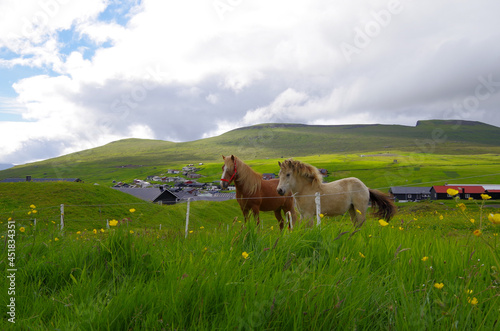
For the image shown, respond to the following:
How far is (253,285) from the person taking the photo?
220 cm

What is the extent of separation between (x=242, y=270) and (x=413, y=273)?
1.58 meters

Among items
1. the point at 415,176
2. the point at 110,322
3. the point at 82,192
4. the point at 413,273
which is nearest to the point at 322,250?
the point at 413,273

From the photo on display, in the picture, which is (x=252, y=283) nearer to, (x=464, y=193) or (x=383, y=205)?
(x=383, y=205)

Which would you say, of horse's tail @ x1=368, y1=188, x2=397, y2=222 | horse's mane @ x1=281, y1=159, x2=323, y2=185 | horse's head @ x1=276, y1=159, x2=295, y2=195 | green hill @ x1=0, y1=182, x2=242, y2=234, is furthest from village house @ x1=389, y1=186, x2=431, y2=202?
horse's head @ x1=276, y1=159, x2=295, y2=195

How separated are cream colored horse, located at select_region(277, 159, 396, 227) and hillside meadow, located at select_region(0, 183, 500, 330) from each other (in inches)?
193

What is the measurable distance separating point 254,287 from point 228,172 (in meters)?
7.97

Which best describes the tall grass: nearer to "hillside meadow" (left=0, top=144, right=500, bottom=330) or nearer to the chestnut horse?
"hillside meadow" (left=0, top=144, right=500, bottom=330)

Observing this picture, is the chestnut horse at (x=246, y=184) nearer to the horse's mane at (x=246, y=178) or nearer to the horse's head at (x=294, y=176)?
the horse's mane at (x=246, y=178)

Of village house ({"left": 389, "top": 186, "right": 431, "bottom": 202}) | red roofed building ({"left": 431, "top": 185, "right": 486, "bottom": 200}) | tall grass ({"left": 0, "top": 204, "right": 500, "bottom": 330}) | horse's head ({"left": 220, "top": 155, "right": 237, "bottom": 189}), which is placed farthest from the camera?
village house ({"left": 389, "top": 186, "right": 431, "bottom": 202})

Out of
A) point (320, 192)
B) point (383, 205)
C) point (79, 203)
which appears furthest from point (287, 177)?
point (79, 203)

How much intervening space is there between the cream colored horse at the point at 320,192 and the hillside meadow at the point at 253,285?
491 cm

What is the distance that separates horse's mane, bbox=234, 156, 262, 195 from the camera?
409 inches

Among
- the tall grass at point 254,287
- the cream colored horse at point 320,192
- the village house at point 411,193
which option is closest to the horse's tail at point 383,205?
the cream colored horse at point 320,192

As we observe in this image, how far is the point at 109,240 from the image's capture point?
11.0 ft
